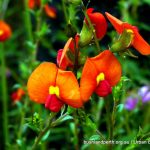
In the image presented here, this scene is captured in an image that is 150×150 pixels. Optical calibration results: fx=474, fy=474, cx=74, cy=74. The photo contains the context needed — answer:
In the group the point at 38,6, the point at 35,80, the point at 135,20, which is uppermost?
the point at 35,80

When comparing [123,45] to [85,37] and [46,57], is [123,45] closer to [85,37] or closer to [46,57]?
[85,37]

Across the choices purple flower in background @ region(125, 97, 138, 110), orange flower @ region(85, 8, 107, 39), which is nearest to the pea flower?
purple flower in background @ region(125, 97, 138, 110)

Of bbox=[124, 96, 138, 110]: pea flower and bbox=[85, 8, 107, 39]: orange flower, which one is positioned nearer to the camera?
bbox=[85, 8, 107, 39]: orange flower

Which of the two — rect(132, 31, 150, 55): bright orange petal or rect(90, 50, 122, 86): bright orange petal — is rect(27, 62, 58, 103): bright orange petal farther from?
rect(132, 31, 150, 55): bright orange petal

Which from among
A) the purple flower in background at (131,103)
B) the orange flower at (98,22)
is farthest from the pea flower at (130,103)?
the orange flower at (98,22)

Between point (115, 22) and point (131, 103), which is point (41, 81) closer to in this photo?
point (115, 22)

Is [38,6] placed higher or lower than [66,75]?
lower

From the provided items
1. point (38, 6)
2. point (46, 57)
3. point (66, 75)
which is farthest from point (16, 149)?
point (46, 57)

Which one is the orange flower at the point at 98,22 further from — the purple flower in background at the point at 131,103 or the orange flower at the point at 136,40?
the purple flower in background at the point at 131,103
